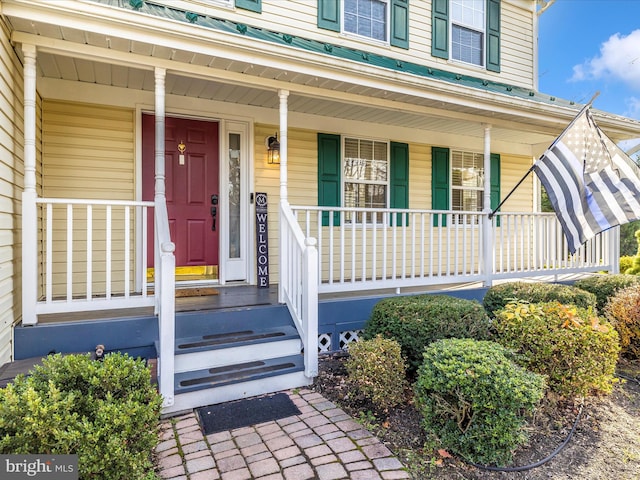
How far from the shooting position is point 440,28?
266 inches

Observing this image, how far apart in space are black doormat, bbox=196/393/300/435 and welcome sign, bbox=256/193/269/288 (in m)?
2.13

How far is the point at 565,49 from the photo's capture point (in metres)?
33.5

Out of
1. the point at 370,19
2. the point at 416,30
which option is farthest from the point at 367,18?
the point at 416,30

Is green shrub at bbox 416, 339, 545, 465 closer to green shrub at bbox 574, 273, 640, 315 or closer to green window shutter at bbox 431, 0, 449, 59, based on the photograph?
green shrub at bbox 574, 273, 640, 315

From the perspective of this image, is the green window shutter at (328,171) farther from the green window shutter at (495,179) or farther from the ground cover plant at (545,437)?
the green window shutter at (495,179)

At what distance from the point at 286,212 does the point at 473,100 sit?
2948mm

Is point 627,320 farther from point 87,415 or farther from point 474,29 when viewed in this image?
point 474,29

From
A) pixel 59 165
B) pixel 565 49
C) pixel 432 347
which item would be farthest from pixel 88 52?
pixel 565 49

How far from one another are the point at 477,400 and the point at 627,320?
9.75 ft

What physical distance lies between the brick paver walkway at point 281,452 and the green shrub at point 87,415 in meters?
0.28

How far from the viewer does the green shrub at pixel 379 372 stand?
120 inches

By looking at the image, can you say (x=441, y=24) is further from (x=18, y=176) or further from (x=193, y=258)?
(x=18, y=176)

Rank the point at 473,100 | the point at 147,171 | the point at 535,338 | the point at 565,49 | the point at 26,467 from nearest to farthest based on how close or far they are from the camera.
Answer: the point at 26,467 → the point at 535,338 → the point at 147,171 → the point at 473,100 → the point at 565,49

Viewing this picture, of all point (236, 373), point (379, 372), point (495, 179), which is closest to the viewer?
point (379, 372)
